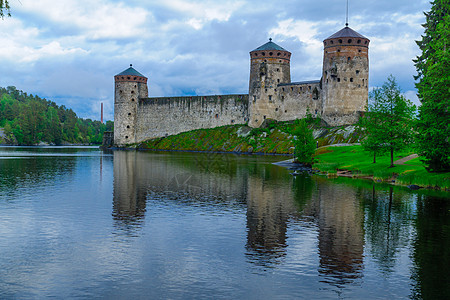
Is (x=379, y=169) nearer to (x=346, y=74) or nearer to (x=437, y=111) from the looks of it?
(x=437, y=111)

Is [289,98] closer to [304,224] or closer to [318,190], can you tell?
[318,190]

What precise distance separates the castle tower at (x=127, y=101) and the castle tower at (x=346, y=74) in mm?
57398

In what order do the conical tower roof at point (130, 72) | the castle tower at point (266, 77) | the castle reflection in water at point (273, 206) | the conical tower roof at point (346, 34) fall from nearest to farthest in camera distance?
the castle reflection in water at point (273, 206), the conical tower roof at point (346, 34), the castle tower at point (266, 77), the conical tower roof at point (130, 72)

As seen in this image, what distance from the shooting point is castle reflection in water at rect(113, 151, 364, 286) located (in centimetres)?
1536

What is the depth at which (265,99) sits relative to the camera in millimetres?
103688

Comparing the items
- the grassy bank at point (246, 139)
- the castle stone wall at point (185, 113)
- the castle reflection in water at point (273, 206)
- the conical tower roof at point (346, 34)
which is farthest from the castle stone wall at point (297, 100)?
the castle reflection in water at point (273, 206)

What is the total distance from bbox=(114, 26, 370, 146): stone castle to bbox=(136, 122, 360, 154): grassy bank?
9.74 ft

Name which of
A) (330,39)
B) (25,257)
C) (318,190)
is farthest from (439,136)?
(330,39)

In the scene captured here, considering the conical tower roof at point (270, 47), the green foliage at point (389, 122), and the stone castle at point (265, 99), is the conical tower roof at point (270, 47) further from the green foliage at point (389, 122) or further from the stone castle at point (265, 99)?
the green foliage at point (389, 122)

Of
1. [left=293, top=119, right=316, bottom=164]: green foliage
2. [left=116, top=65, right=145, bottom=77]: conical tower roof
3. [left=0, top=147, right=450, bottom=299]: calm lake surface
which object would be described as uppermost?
[left=116, top=65, right=145, bottom=77]: conical tower roof

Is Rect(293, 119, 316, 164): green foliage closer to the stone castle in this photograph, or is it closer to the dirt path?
the dirt path

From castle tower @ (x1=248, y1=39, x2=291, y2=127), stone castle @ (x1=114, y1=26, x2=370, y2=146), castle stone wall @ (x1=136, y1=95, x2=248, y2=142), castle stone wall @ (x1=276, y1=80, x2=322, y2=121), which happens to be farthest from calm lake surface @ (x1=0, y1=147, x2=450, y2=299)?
castle stone wall @ (x1=136, y1=95, x2=248, y2=142)

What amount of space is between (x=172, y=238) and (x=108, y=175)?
27.6 meters

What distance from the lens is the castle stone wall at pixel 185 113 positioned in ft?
369
